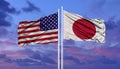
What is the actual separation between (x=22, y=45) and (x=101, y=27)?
683 cm

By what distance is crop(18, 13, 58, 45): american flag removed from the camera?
57.2m

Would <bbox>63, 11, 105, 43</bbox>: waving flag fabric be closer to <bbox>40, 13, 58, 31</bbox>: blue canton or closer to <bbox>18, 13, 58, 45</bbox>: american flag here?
<bbox>40, 13, 58, 31</bbox>: blue canton

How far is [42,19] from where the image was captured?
190ft

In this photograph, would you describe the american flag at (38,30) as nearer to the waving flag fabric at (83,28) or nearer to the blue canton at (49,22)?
the blue canton at (49,22)

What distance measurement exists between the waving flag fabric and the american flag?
1.02 m

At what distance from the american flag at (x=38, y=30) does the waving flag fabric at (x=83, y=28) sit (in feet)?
3.36

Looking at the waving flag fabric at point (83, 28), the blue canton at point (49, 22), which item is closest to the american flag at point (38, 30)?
the blue canton at point (49, 22)

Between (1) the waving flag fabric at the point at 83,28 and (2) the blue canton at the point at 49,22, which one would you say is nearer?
(1) the waving flag fabric at the point at 83,28

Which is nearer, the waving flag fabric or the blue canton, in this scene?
the waving flag fabric

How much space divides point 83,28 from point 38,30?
3.79 meters

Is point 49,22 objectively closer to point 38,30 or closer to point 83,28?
point 38,30

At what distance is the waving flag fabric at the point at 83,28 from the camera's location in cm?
5716

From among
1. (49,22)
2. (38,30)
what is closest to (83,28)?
(49,22)

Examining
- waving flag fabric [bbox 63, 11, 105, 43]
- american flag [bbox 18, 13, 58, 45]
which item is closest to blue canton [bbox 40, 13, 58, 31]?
american flag [bbox 18, 13, 58, 45]
